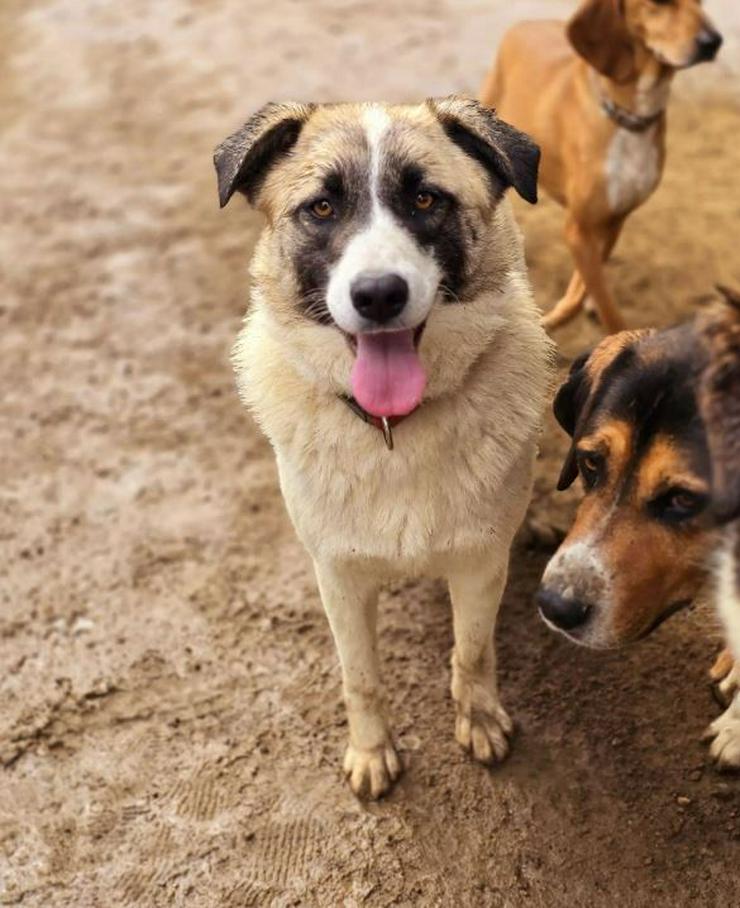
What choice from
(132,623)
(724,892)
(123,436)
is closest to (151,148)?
(123,436)

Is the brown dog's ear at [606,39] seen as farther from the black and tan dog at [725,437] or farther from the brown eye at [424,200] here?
the black and tan dog at [725,437]

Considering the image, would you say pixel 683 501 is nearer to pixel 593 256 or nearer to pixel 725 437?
pixel 725 437

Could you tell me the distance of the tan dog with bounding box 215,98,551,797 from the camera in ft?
7.37

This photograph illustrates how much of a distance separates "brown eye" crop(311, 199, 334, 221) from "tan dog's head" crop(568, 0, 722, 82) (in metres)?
2.17

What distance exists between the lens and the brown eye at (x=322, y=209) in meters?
2.29

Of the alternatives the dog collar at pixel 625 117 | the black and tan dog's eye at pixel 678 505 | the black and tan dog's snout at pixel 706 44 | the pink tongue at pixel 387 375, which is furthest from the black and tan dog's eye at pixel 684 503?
the black and tan dog's snout at pixel 706 44

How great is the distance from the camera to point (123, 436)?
412 cm

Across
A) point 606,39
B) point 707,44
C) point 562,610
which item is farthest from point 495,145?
point 707,44

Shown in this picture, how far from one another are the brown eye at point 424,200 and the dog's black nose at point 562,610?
89cm

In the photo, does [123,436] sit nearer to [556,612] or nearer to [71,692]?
[71,692]

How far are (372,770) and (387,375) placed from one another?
1214 mm

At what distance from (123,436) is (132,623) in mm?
996

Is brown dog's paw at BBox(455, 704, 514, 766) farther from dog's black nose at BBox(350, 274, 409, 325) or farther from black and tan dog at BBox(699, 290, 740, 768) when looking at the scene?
dog's black nose at BBox(350, 274, 409, 325)

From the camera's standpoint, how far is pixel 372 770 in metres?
2.84
